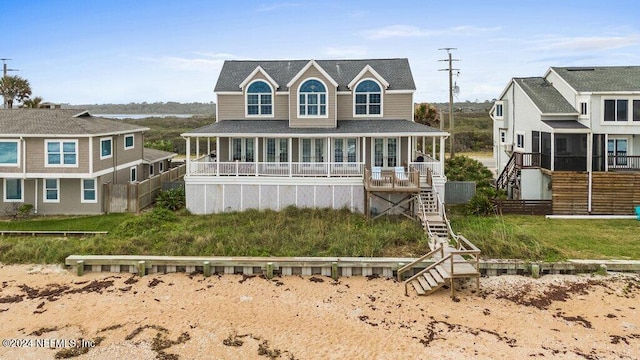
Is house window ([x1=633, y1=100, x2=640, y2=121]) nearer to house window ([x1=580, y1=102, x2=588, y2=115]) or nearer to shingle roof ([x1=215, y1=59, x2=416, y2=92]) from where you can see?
house window ([x1=580, y1=102, x2=588, y2=115])

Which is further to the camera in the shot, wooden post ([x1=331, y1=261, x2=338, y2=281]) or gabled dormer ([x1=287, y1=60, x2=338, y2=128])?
gabled dormer ([x1=287, y1=60, x2=338, y2=128])

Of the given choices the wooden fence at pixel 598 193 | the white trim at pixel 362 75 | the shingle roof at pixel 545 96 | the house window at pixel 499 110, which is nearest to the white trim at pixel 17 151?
the white trim at pixel 362 75

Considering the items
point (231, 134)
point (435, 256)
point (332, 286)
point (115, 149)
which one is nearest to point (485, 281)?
point (435, 256)

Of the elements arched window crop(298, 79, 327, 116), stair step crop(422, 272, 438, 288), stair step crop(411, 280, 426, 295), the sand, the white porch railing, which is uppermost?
arched window crop(298, 79, 327, 116)

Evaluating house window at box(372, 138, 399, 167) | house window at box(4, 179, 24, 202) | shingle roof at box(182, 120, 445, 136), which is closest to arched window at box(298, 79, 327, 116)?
shingle roof at box(182, 120, 445, 136)

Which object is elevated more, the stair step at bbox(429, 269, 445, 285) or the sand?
the stair step at bbox(429, 269, 445, 285)

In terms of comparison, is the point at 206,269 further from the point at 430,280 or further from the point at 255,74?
the point at 255,74

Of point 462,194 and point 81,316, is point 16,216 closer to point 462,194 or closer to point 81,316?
point 81,316

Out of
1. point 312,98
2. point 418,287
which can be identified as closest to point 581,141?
point 312,98
